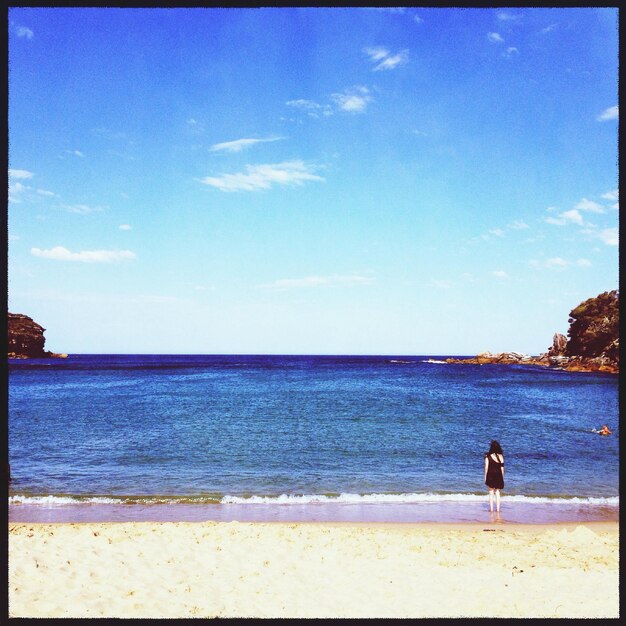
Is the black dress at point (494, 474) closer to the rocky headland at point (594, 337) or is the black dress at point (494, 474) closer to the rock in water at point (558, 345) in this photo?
the rocky headland at point (594, 337)

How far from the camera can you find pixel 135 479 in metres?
16.2

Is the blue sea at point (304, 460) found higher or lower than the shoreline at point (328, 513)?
lower

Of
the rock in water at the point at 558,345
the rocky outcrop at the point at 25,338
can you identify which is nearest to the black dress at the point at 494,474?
the rock in water at the point at 558,345

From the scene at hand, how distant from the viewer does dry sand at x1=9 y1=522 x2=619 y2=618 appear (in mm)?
6617

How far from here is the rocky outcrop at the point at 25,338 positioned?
113500 mm

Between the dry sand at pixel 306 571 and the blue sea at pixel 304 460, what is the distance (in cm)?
188

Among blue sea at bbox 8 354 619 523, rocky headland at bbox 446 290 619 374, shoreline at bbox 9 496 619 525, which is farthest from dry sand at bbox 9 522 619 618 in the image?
rocky headland at bbox 446 290 619 374

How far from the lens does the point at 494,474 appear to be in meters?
12.4

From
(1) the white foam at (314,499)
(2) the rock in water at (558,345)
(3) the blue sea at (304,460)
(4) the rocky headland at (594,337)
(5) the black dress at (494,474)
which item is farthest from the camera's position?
(2) the rock in water at (558,345)

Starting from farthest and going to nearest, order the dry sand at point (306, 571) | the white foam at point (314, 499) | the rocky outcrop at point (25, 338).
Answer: the rocky outcrop at point (25, 338) < the white foam at point (314, 499) < the dry sand at point (306, 571)

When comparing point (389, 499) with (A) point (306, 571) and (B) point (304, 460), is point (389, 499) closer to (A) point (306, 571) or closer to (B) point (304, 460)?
(B) point (304, 460)

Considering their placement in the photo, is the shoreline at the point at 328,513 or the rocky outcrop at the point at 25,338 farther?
the rocky outcrop at the point at 25,338

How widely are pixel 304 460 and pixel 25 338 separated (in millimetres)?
120160

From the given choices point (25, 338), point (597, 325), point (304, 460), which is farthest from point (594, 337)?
point (25, 338)
